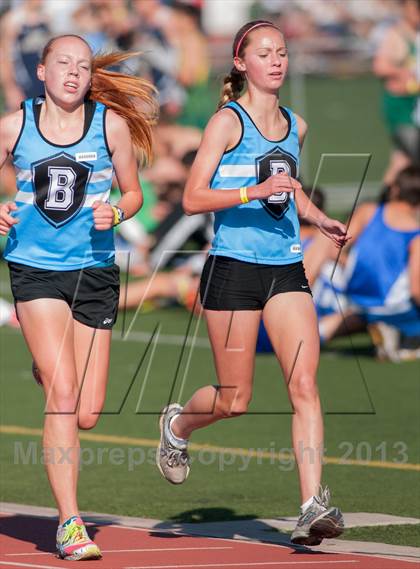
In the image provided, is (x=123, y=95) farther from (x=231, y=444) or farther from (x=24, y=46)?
(x=24, y=46)

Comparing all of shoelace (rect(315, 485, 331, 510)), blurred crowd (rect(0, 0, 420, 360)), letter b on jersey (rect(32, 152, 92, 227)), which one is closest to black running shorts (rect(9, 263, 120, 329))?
letter b on jersey (rect(32, 152, 92, 227))

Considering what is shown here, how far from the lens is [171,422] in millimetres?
7957

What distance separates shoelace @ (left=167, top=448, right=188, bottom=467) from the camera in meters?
7.83

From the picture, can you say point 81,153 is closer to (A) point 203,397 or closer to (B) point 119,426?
(A) point 203,397

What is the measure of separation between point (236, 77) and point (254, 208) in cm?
71

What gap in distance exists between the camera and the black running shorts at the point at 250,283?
725cm

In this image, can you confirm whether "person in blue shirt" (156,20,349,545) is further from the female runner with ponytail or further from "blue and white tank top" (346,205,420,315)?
"blue and white tank top" (346,205,420,315)

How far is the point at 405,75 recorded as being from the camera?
17781 millimetres

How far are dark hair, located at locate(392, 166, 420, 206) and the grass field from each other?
53.9 inches

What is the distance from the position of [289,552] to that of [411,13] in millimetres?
→ 11541

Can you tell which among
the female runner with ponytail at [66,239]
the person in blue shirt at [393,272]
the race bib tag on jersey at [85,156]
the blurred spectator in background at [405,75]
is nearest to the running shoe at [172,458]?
the female runner with ponytail at [66,239]

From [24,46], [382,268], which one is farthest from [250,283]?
[24,46]

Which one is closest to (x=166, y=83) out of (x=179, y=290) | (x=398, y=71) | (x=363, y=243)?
(x=398, y=71)

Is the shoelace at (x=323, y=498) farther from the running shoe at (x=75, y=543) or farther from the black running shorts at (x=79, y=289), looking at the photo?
the black running shorts at (x=79, y=289)
